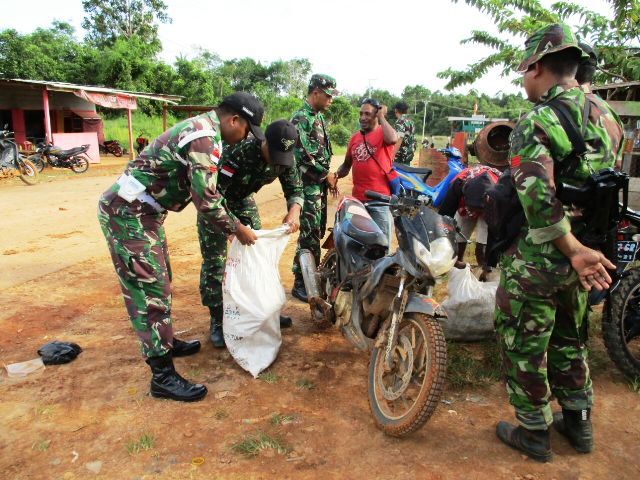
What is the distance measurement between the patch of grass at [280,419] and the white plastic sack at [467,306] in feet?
4.41

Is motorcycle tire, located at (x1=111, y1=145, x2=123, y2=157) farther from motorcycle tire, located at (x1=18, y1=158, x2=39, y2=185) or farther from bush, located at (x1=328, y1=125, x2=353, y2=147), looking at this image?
bush, located at (x1=328, y1=125, x2=353, y2=147)

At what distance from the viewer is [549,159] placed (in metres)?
1.98

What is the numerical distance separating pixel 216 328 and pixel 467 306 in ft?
5.89

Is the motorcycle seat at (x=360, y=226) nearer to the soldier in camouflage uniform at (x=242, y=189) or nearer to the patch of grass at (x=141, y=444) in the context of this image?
the soldier in camouflage uniform at (x=242, y=189)

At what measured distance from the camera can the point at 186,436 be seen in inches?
96.2

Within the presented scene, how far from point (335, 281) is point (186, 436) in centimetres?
151

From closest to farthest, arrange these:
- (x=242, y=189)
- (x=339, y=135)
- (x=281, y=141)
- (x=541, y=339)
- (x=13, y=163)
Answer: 1. (x=541, y=339)
2. (x=281, y=141)
3. (x=242, y=189)
4. (x=13, y=163)
5. (x=339, y=135)

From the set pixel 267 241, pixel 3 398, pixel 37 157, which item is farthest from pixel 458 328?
pixel 37 157

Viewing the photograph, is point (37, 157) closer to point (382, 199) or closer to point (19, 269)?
point (19, 269)

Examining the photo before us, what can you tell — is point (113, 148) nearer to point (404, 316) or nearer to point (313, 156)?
point (313, 156)

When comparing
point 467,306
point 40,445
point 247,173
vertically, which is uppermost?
point 247,173

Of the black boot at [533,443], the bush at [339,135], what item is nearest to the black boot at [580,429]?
the black boot at [533,443]

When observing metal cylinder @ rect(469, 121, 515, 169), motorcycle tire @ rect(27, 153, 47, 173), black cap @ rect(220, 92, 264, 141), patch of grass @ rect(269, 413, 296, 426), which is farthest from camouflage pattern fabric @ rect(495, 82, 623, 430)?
motorcycle tire @ rect(27, 153, 47, 173)

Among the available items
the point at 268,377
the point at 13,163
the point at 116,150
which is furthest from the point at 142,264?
the point at 116,150
